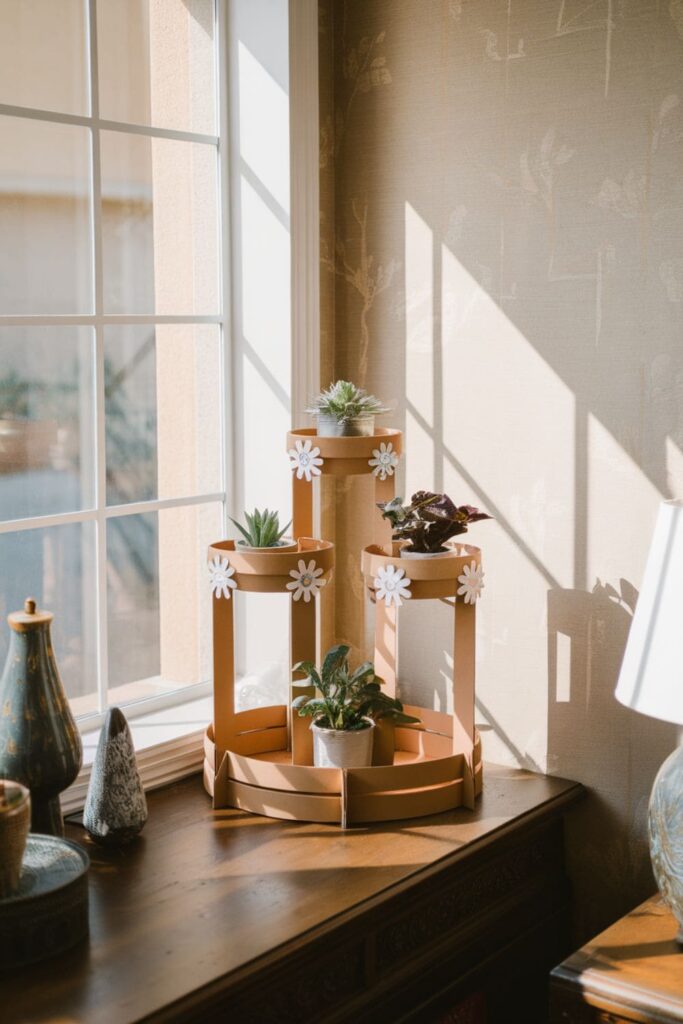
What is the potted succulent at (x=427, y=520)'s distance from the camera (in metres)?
2.26

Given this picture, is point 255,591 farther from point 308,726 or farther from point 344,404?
point 344,404

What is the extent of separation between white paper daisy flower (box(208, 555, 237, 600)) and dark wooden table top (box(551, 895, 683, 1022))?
2.95ft

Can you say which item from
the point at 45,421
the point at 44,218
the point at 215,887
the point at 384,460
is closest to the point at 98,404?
the point at 45,421

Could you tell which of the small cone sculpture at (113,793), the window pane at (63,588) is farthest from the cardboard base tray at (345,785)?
the window pane at (63,588)

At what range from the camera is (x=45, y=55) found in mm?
2354

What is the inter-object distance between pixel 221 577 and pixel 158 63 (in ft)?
3.82

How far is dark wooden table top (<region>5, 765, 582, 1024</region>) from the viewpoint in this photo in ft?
5.45

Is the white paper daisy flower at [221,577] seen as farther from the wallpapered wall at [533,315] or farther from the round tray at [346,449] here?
the wallpapered wall at [533,315]

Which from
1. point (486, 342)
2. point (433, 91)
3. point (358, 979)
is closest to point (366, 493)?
point (486, 342)

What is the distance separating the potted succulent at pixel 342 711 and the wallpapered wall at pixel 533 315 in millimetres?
381

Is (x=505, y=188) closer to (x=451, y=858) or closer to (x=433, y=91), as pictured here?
(x=433, y=91)

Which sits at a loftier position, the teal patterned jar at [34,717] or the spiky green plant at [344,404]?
the spiky green plant at [344,404]

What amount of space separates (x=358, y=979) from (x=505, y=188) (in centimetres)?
159

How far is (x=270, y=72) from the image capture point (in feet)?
8.59
